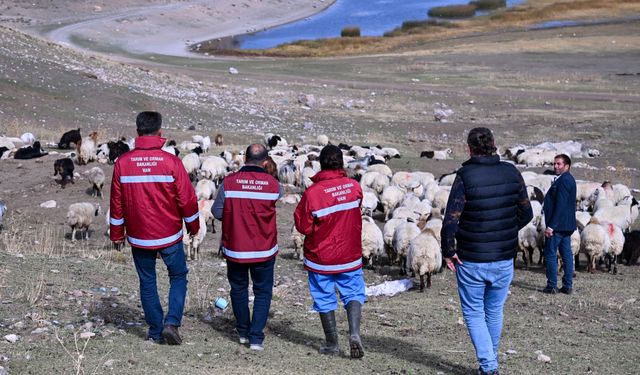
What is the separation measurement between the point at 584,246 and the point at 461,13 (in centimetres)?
7060

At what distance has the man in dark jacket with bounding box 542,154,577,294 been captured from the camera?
35.5 ft

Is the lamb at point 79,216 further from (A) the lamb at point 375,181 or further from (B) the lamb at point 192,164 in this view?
(A) the lamb at point 375,181

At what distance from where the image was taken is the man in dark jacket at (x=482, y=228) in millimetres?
6930

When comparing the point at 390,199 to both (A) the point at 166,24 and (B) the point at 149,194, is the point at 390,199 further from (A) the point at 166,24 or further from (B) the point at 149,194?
(A) the point at 166,24

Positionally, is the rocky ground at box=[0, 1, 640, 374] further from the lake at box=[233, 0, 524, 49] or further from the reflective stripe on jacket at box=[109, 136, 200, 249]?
the lake at box=[233, 0, 524, 49]

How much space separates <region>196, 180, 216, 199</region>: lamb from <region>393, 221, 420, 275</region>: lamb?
5.07 meters

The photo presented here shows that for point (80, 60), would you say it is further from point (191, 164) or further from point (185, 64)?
point (191, 164)

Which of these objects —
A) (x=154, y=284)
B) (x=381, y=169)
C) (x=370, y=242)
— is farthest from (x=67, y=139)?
(x=154, y=284)

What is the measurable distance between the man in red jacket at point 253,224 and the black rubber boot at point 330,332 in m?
0.51

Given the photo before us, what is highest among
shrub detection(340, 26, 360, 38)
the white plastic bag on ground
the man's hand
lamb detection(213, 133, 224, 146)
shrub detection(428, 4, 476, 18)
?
shrub detection(428, 4, 476, 18)

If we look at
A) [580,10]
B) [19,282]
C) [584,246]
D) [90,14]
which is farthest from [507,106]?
[90,14]

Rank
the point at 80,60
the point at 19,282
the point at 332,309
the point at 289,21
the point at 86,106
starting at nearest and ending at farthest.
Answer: the point at 332,309 → the point at 19,282 → the point at 86,106 → the point at 80,60 → the point at 289,21

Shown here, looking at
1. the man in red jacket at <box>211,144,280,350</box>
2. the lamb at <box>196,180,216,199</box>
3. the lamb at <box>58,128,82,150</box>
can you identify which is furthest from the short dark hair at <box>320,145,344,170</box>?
the lamb at <box>58,128,82,150</box>

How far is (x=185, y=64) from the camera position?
49281mm
